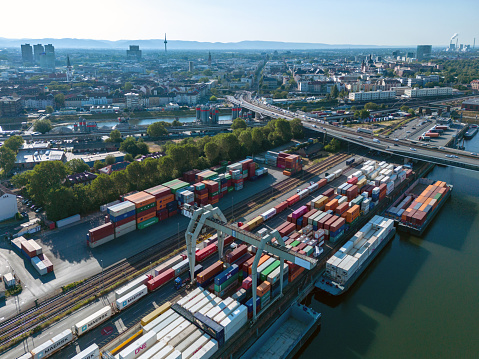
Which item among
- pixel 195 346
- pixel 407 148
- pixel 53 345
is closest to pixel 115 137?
pixel 407 148

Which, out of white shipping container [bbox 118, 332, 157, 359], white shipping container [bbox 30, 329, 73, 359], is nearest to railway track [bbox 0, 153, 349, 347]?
white shipping container [bbox 30, 329, 73, 359]

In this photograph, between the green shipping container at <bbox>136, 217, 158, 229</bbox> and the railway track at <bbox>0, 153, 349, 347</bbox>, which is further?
the green shipping container at <bbox>136, 217, 158, 229</bbox>

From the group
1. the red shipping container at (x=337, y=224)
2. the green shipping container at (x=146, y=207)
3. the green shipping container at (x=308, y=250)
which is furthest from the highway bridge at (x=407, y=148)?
the green shipping container at (x=146, y=207)

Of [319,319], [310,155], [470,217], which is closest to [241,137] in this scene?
[310,155]

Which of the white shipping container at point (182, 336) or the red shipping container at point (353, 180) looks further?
the red shipping container at point (353, 180)

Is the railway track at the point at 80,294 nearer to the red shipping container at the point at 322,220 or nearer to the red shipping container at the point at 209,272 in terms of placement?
the red shipping container at the point at 209,272

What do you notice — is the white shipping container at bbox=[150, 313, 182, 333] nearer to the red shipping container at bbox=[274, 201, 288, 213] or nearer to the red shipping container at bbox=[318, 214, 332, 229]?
the red shipping container at bbox=[318, 214, 332, 229]
